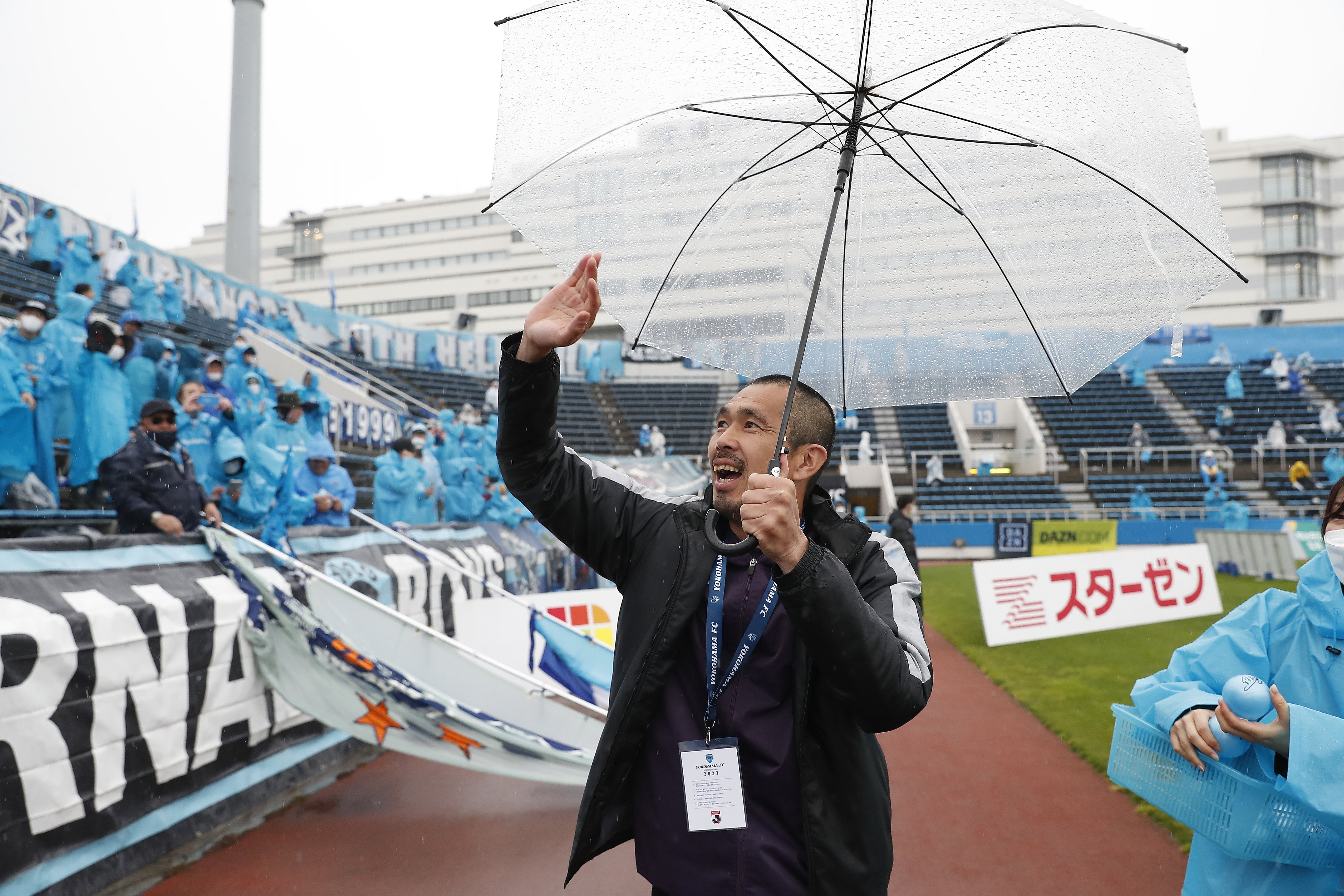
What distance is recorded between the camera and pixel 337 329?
26.9 meters

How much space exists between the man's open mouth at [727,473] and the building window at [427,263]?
5847 cm

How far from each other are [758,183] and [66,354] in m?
7.41

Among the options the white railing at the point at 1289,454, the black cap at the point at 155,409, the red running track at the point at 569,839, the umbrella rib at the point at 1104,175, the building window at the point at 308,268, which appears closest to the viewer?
the umbrella rib at the point at 1104,175

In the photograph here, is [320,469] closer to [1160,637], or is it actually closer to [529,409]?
[529,409]

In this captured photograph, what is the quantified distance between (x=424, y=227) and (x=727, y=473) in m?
62.7

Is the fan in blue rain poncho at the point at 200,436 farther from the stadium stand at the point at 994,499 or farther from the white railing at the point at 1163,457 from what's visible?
the white railing at the point at 1163,457

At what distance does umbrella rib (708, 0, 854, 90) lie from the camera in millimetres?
2025

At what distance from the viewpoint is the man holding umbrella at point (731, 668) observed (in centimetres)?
167

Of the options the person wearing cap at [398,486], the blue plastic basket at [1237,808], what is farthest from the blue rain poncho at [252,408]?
the blue plastic basket at [1237,808]

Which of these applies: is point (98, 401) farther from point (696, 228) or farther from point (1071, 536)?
point (1071, 536)

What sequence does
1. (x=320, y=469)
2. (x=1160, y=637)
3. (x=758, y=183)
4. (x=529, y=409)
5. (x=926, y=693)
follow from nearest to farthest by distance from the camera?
(x=926, y=693) → (x=529, y=409) → (x=758, y=183) → (x=320, y=469) → (x=1160, y=637)

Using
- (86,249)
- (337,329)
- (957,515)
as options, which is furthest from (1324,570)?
(337,329)

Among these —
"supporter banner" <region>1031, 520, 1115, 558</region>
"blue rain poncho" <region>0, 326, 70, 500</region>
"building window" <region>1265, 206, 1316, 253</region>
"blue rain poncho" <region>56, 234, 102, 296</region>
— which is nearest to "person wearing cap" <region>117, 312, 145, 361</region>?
"blue rain poncho" <region>0, 326, 70, 500</region>

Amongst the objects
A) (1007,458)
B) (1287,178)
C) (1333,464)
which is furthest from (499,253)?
(1287,178)
